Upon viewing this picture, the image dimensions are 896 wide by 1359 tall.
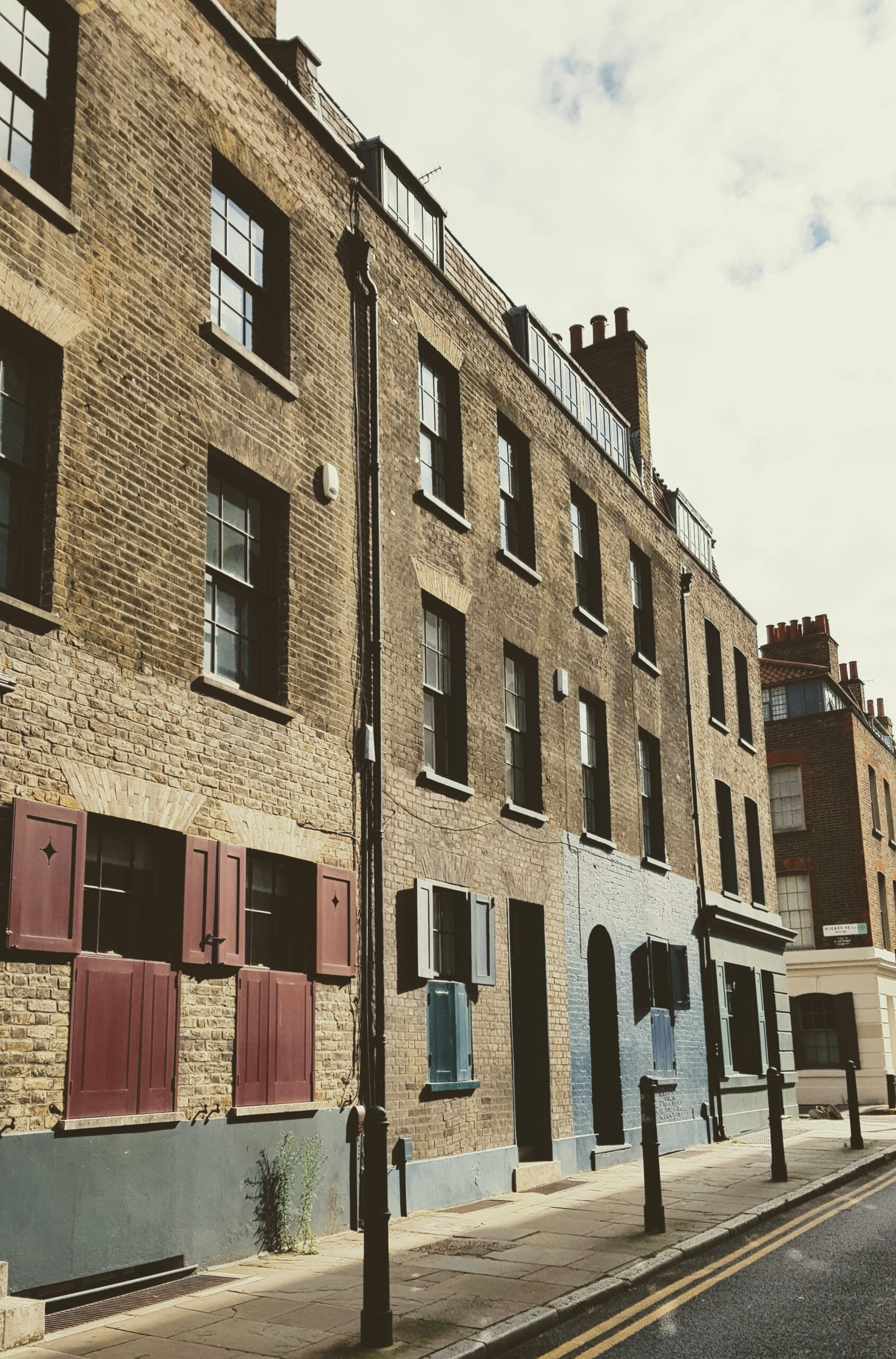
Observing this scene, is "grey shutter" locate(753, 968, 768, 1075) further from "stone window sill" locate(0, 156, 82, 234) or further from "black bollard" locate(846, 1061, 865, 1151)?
"stone window sill" locate(0, 156, 82, 234)

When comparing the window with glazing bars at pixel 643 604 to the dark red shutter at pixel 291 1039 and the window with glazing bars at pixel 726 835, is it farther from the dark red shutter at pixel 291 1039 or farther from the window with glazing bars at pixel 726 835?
the dark red shutter at pixel 291 1039

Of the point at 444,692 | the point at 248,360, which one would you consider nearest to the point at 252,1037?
the point at 444,692

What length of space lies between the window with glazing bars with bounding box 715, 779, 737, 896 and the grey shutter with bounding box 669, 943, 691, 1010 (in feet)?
12.6

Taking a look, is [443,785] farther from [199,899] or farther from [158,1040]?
[158,1040]

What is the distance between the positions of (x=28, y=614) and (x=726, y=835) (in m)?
17.6

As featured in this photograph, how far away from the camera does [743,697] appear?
25.3m

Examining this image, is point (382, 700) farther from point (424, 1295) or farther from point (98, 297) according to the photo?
point (424, 1295)

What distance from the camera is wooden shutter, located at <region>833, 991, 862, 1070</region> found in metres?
30.9

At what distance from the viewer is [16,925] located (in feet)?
23.8

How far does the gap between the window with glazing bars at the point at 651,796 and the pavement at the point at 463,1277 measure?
6418 millimetres

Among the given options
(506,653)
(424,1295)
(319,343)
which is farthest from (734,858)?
(424,1295)

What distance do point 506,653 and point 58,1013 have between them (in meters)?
8.57

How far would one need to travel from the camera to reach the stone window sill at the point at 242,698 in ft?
30.7

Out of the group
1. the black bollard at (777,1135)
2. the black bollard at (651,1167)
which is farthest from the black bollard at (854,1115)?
A: the black bollard at (651,1167)
